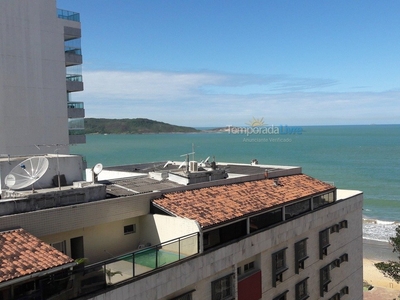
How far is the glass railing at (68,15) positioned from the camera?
36250 mm

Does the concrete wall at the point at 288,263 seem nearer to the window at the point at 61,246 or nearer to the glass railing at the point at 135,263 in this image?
the glass railing at the point at 135,263

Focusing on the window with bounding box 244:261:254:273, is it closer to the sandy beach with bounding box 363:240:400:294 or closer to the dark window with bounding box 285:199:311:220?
the dark window with bounding box 285:199:311:220

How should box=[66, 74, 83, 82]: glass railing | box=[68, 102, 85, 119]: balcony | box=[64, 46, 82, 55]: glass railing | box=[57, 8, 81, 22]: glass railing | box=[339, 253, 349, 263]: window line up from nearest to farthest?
box=[339, 253, 349, 263]: window < box=[57, 8, 81, 22]: glass railing < box=[64, 46, 82, 55]: glass railing < box=[68, 102, 85, 119]: balcony < box=[66, 74, 83, 82]: glass railing

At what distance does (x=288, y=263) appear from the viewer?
66.1ft

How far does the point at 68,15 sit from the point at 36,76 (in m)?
6.76

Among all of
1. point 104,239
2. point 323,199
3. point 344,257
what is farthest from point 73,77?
point 344,257

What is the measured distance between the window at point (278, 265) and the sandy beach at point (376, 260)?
27.6 metres

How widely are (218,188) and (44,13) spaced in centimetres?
2400

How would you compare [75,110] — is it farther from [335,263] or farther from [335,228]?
[335,263]

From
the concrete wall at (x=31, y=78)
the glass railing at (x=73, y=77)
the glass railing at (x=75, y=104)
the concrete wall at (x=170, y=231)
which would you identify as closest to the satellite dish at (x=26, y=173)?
the concrete wall at (x=170, y=231)

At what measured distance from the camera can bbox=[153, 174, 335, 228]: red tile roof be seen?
1659 cm

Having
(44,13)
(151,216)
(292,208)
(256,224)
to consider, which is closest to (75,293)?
(151,216)

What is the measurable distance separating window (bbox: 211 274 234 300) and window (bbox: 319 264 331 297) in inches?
321

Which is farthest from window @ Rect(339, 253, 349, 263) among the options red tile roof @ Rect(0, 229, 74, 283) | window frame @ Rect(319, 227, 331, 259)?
red tile roof @ Rect(0, 229, 74, 283)
